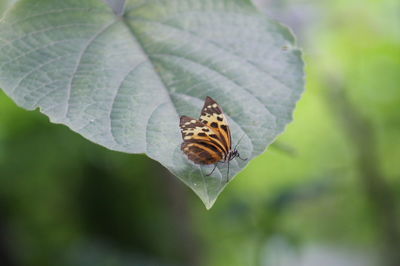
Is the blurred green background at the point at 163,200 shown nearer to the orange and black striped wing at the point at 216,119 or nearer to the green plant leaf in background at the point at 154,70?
the green plant leaf in background at the point at 154,70

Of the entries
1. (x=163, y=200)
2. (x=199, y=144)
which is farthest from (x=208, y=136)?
(x=163, y=200)

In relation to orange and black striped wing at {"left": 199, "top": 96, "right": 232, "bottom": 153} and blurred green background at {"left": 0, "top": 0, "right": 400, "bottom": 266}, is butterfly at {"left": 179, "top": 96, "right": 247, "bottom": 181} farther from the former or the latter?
blurred green background at {"left": 0, "top": 0, "right": 400, "bottom": 266}

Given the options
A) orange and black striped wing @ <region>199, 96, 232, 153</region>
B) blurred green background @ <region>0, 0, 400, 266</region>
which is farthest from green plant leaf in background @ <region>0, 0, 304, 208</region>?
blurred green background @ <region>0, 0, 400, 266</region>

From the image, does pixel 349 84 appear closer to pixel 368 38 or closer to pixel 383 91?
pixel 383 91

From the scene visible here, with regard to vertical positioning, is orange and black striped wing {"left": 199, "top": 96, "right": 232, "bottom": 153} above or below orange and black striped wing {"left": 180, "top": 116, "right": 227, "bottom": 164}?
above

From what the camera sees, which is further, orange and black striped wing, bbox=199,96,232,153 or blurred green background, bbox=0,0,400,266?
blurred green background, bbox=0,0,400,266

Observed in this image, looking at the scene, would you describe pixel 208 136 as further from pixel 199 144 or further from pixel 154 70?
pixel 154 70
